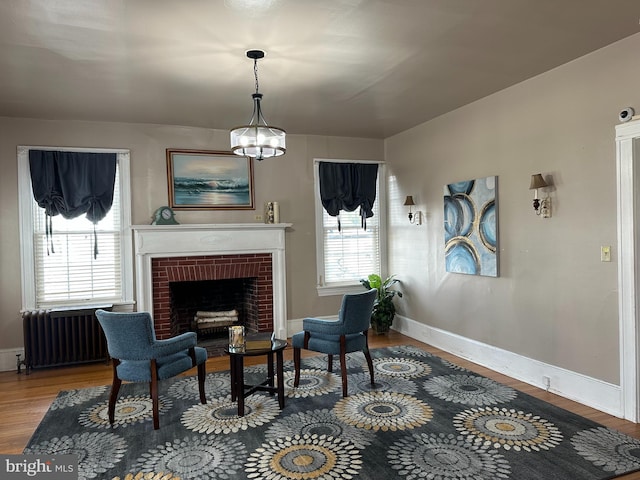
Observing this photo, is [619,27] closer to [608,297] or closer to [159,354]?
[608,297]

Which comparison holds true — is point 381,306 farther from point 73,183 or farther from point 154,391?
point 73,183

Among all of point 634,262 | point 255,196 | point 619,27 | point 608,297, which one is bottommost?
point 608,297

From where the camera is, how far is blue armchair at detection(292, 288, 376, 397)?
12.5 ft

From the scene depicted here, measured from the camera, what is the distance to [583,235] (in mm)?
3518

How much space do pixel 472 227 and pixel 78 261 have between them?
14.7 ft

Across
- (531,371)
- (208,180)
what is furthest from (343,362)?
(208,180)

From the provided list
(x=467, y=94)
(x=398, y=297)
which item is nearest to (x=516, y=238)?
(x=467, y=94)

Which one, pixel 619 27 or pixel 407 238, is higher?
pixel 619 27

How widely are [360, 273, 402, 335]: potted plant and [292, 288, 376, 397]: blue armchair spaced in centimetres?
191

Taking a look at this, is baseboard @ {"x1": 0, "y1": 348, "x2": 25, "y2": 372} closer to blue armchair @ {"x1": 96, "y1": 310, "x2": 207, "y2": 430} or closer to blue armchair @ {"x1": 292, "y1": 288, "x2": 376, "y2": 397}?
blue armchair @ {"x1": 96, "y1": 310, "x2": 207, "y2": 430}

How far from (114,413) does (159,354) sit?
65cm

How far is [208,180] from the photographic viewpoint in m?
5.53

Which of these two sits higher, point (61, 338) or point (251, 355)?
point (251, 355)

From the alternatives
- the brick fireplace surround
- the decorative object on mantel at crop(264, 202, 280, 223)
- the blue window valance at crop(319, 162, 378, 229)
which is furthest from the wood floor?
the blue window valance at crop(319, 162, 378, 229)
